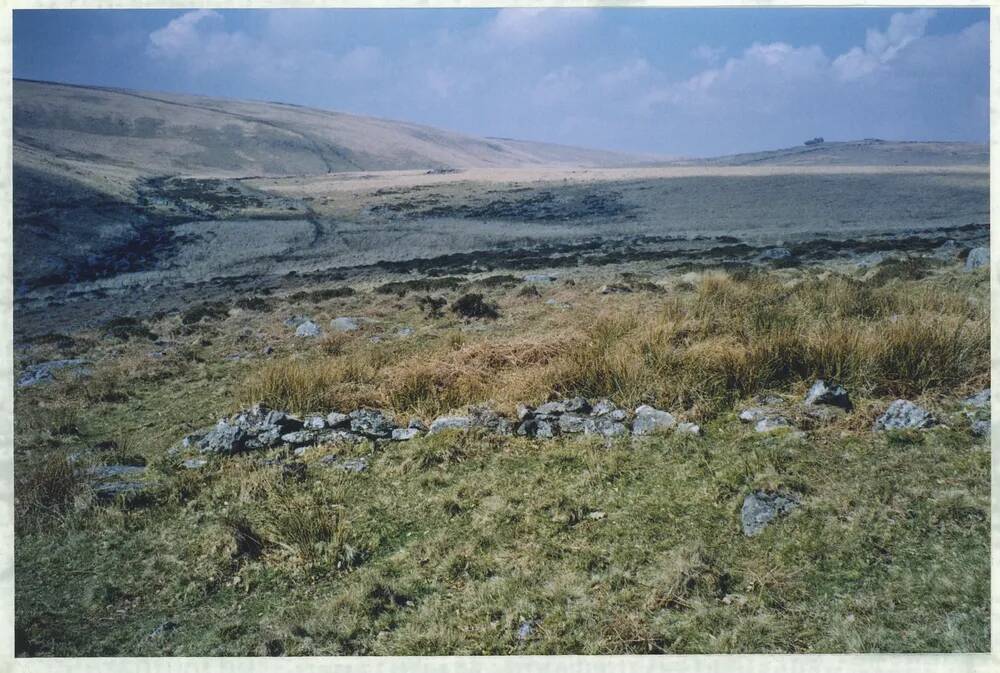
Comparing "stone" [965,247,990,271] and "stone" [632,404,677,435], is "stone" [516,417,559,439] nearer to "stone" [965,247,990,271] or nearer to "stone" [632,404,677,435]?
"stone" [632,404,677,435]

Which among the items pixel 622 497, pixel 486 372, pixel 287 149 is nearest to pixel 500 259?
pixel 486 372

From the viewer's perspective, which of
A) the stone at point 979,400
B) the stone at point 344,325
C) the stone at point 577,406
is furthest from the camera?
the stone at point 344,325

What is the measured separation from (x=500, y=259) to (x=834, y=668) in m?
22.2

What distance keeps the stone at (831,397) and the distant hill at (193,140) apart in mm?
79713

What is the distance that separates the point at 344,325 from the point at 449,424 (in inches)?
232

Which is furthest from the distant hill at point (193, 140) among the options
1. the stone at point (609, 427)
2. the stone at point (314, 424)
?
the stone at point (609, 427)

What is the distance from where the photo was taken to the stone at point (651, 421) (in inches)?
205

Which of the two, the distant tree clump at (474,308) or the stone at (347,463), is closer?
the stone at (347,463)

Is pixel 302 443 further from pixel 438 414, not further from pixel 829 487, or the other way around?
pixel 829 487

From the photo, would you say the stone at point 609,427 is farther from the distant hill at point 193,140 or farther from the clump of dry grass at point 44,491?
the distant hill at point 193,140

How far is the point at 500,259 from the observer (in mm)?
24703

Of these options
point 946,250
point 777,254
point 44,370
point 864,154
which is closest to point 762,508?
point 44,370

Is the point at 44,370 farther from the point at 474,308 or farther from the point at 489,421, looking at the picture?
the point at 489,421

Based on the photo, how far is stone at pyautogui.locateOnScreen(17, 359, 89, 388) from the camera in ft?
28.6
